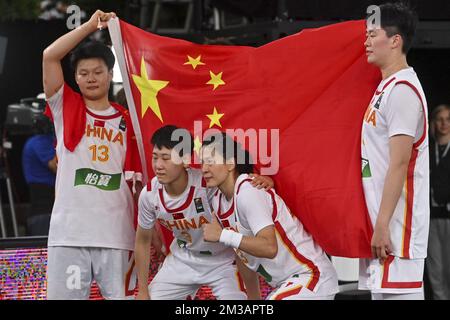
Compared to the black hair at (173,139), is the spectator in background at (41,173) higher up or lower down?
lower down

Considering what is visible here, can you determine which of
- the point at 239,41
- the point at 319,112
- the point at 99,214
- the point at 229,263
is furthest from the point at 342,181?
the point at 239,41

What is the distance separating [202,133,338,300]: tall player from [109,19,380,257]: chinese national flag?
0.17m

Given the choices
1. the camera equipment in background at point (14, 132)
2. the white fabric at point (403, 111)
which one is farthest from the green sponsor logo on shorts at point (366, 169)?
the camera equipment in background at point (14, 132)

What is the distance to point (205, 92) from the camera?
23.5 ft

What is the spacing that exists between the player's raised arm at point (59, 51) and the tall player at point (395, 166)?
1.70 metres

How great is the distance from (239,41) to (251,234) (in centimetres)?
367

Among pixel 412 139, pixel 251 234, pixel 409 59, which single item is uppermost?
pixel 409 59

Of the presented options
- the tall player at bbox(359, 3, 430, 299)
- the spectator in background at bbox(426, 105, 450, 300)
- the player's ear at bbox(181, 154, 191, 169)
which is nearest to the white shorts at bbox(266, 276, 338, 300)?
the tall player at bbox(359, 3, 430, 299)

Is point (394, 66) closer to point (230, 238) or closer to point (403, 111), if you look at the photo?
point (403, 111)

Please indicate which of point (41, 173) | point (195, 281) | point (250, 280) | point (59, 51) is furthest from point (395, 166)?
point (41, 173)

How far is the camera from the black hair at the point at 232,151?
665 cm

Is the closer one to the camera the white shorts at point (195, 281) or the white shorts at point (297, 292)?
the white shorts at point (297, 292)

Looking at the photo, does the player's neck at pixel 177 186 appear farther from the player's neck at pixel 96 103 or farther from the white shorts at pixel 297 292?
the white shorts at pixel 297 292
